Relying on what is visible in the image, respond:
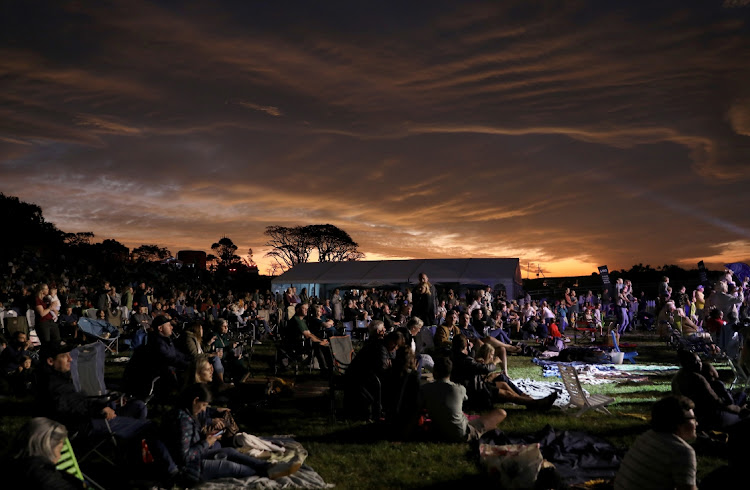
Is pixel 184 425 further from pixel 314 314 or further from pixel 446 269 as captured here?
pixel 446 269

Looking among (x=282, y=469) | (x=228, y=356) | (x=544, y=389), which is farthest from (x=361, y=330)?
(x=282, y=469)

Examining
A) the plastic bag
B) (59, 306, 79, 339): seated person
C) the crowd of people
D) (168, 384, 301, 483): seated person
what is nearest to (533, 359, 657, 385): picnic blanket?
the crowd of people

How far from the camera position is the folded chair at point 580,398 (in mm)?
7105

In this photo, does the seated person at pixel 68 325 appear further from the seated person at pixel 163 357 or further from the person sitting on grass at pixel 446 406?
the person sitting on grass at pixel 446 406

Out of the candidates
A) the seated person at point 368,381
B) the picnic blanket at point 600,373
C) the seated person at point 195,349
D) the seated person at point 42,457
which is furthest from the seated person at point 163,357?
the picnic blanket at point 600,373

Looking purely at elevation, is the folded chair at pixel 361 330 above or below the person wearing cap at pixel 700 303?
below

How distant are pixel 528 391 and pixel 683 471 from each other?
5864mm

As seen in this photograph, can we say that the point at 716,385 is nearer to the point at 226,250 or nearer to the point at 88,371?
the point at 88,371

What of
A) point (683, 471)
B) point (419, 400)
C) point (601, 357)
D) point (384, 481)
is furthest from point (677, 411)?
point (601, 357)

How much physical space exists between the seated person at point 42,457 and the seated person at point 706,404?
579 cm

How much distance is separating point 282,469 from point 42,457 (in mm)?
2070

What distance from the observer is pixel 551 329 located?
16312 mm

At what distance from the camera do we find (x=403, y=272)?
1307 inches

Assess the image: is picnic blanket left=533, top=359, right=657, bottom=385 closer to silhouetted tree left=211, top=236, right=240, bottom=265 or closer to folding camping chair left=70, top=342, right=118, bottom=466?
folding camping chair left=70, top=342, right=118, bottom=466
